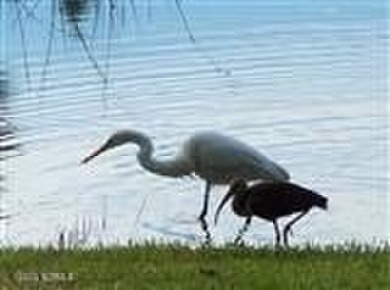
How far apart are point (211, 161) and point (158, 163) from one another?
0.70 m

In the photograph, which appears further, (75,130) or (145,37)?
(145,37)

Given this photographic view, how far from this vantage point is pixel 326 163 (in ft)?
47.6

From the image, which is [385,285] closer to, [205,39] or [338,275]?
[338,275]

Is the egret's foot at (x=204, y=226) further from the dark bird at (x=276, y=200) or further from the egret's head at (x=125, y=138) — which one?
the dark bird at (x=276, y=200)

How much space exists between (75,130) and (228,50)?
897 centimetres

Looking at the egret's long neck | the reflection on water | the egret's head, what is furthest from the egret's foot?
the reflection on water

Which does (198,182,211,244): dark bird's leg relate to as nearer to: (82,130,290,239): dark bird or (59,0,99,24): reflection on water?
(82,130,290,239): dark bird

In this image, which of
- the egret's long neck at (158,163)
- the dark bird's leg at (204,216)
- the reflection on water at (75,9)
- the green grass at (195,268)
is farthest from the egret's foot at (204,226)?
the reflection on water at (75,9)

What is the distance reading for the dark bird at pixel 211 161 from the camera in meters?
9.38

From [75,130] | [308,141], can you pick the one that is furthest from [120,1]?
[75,130]

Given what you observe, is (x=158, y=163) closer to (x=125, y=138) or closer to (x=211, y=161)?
(x=125, y=138)

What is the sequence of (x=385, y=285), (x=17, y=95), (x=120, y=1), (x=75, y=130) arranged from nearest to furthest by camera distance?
(x=120, y=1), (x=385, y=285), (x=75, y=130), (x=17, y=95)

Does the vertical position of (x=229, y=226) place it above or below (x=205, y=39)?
above

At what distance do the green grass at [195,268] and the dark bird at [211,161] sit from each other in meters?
1.71
